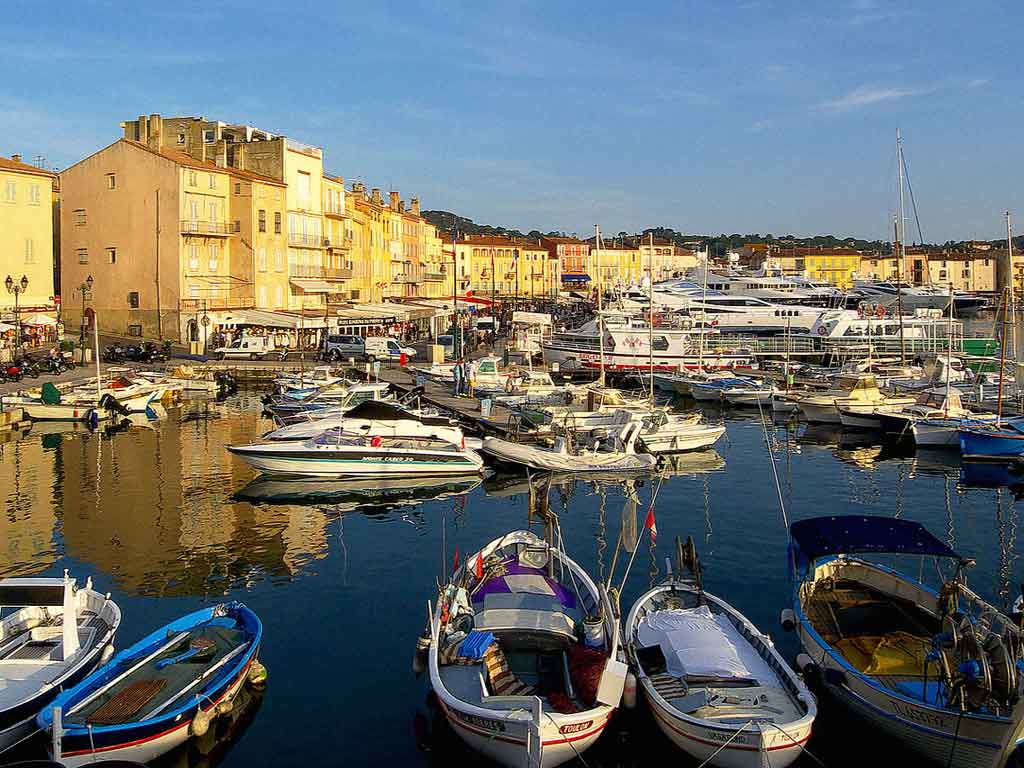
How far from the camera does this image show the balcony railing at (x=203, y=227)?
213 feet

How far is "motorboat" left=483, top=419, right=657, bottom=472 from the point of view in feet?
107

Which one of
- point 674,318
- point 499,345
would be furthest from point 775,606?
point 499,345

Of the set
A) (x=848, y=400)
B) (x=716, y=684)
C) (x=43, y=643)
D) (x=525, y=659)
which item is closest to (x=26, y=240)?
(x=848, y=400)

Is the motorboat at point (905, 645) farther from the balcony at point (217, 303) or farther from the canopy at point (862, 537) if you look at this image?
the balcony at point (217, 303)

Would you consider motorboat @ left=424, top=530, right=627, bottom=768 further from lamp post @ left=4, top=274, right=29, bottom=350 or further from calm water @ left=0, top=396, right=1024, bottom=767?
lamp post @ left=4, top=274, right=29, bottom=350

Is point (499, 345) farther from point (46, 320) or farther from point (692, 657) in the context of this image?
point (692, 657)

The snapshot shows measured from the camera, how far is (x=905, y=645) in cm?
1515

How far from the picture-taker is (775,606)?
63.6 ft

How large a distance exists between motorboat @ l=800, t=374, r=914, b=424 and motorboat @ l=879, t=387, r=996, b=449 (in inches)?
50.3

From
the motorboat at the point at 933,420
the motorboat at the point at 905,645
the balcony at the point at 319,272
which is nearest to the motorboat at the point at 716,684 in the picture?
the motorboat at the point at 905,645

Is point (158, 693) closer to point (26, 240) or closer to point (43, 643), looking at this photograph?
point (43, 643)

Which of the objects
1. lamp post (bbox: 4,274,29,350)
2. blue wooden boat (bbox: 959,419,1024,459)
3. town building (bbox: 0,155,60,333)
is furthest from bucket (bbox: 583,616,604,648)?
town building (bbox: 0,155,60,333)

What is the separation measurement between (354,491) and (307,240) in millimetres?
49238

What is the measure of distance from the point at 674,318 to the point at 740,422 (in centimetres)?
2412
